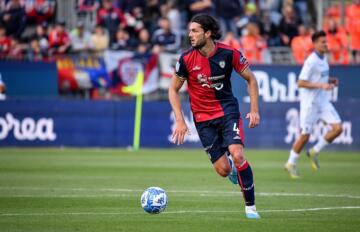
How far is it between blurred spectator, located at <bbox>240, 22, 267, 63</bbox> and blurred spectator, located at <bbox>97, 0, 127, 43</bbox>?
14.2ft

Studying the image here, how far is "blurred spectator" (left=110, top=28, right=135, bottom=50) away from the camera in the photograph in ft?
99.1

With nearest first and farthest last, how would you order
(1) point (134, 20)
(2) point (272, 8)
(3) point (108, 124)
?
(3) point (108, 124)
(1) point (134, 20)
(2) point (272, 8)

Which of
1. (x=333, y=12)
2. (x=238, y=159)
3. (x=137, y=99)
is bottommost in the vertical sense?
(x=137, y=99)

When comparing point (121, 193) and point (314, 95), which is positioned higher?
point (314, 95)

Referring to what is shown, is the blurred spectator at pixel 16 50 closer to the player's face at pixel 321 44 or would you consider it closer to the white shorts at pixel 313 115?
the white shorts at pixel 313 115

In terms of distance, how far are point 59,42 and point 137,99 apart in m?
3.70

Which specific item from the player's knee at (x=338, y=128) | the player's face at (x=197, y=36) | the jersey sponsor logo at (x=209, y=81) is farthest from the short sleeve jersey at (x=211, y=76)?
the player's knee at (x=338, y=128)

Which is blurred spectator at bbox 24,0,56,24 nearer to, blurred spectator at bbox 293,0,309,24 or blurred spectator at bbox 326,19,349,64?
blurred spectator at bbox 293,0,309,24

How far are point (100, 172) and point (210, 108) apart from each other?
7735 millimetres

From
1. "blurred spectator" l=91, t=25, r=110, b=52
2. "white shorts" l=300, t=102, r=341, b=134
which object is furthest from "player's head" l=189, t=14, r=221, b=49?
"blurred spectator" l=91, t=25, r=110, b=52

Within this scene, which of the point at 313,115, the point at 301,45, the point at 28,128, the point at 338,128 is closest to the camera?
the point at 313,115

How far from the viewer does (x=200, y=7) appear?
3119 cm

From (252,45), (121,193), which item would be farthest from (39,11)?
(121,193)

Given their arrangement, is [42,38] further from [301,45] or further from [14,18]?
[301,45]
